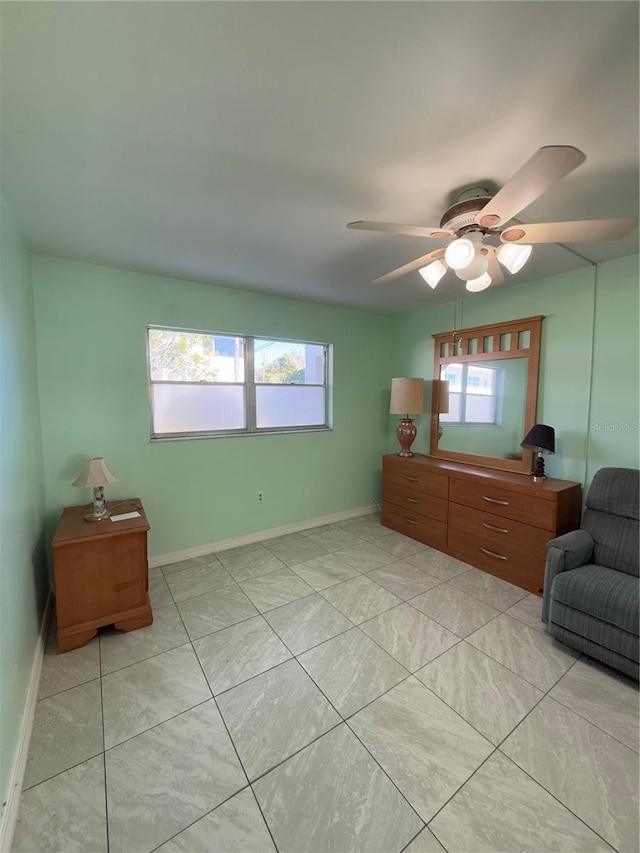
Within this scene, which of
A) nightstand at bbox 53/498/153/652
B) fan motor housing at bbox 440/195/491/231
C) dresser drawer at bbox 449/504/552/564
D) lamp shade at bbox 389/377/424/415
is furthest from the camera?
lamp shade at bbox 389/377/424/415

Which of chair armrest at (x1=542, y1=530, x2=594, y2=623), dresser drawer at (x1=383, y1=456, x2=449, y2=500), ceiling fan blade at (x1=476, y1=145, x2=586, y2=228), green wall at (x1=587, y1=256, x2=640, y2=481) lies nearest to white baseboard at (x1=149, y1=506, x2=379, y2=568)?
dresser drawer at (x1=383, y1=456, x2=449, y2=500)

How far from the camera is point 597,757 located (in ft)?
4.40

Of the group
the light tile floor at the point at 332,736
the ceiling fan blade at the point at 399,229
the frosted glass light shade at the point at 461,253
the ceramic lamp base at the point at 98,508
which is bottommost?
the light tile floor at the point at 332,736

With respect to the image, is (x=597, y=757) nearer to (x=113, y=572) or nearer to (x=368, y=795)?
(x=368, y=795)

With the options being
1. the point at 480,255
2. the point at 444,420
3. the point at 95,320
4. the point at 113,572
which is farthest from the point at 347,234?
the point at 113,572

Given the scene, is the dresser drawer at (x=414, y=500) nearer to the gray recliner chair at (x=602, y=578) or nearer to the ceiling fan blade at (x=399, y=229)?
the gray recliner chair at (x=602, y=578)

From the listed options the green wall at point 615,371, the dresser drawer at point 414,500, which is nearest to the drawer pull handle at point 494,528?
the dresser drawer at point 414,500

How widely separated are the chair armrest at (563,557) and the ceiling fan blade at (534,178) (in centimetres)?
183

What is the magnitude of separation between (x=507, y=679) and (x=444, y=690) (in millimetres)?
352

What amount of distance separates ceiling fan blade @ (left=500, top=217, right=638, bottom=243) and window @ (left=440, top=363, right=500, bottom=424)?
5.85 ft

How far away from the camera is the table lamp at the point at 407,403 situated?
139 inches

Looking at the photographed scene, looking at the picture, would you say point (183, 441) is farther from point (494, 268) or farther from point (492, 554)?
point (492, 554)

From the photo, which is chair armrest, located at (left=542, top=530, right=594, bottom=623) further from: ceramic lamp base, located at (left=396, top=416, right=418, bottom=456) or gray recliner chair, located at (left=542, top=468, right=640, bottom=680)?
ceramic lamp base, located at (left=396, top=416, right=418, bottom=456)

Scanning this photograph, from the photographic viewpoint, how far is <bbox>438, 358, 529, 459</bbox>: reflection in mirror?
Result: 294 centimetres
